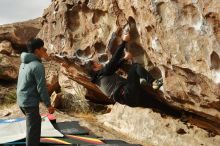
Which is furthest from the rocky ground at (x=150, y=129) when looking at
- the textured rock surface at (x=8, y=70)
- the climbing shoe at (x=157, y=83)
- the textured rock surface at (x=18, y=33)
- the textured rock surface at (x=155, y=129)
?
the textured rock surface at (x=18, y=33)

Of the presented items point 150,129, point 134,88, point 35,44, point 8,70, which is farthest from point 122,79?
point 8,70

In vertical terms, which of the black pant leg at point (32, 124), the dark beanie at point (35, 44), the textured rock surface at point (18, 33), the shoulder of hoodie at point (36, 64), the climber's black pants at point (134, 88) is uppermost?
the textured rock surface at point (18, 33)

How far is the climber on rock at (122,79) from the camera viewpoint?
8.62 meters

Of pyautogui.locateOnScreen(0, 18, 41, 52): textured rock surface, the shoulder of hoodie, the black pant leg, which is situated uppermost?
pyautogui.locateOnScreen(0, 18, 41, 52): textured rock surface

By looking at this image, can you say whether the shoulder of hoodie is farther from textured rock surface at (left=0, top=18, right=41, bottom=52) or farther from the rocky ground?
textured rock surface at (left=0, top=18, right=41, bottom=52)

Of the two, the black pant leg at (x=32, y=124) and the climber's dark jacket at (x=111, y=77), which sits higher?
the climber's dark jacket at (x=111, y=77)

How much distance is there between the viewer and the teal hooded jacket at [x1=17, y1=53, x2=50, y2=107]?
7180mm

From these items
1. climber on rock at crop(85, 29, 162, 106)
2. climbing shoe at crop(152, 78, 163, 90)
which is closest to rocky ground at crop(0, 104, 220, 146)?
climber on rock at crop(85, 29, 162, 106)

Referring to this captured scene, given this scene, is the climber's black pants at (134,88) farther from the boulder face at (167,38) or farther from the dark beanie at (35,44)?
the dark beanie at (35,44)

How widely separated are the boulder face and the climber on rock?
20 centimetres

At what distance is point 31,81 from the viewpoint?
7.29 m

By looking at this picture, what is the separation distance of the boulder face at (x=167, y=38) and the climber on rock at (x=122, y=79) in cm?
20

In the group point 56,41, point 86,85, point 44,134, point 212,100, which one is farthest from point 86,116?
point 212,100

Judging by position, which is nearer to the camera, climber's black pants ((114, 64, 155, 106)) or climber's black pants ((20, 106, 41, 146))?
climber's black pants ((20, 106, 41, 146))
